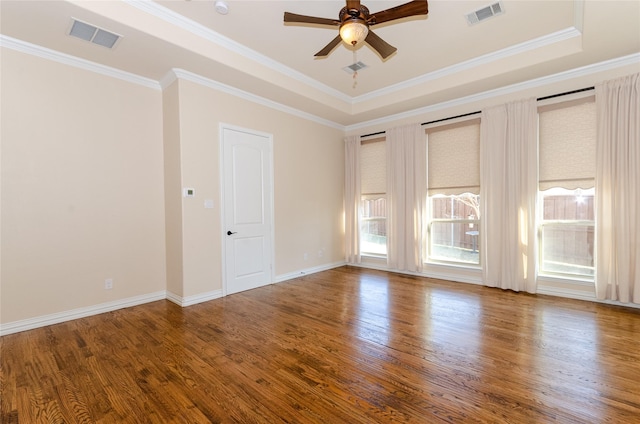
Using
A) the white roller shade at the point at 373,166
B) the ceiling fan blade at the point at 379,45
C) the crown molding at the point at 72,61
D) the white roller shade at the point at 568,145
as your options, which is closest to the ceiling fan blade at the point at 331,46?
the ceiling fan blade at the point at 379,45

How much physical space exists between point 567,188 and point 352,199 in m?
3.56

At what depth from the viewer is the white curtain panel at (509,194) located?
4.21 m

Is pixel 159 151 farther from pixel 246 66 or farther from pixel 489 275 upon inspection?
pixel 489 275

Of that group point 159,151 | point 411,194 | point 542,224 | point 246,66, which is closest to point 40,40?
point 159,151

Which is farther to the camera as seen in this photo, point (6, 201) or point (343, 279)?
point (343, 279)

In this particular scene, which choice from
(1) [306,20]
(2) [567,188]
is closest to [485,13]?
(1) [306,20]

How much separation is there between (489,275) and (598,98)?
2.75 m

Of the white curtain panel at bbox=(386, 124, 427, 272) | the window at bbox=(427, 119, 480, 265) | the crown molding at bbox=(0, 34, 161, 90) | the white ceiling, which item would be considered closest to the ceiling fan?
the white ceiling

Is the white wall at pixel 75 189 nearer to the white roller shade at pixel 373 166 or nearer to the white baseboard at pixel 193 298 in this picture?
the white baseboard at pixel 193 298

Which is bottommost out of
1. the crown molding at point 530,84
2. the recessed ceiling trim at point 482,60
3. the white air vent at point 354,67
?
the crown molding at point 530,84

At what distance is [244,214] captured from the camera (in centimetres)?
467

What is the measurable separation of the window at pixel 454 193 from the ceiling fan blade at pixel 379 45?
2.61m

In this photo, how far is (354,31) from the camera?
8.31ft

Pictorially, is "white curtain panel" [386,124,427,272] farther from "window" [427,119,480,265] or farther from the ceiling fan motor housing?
the ceiling fan motor housing
